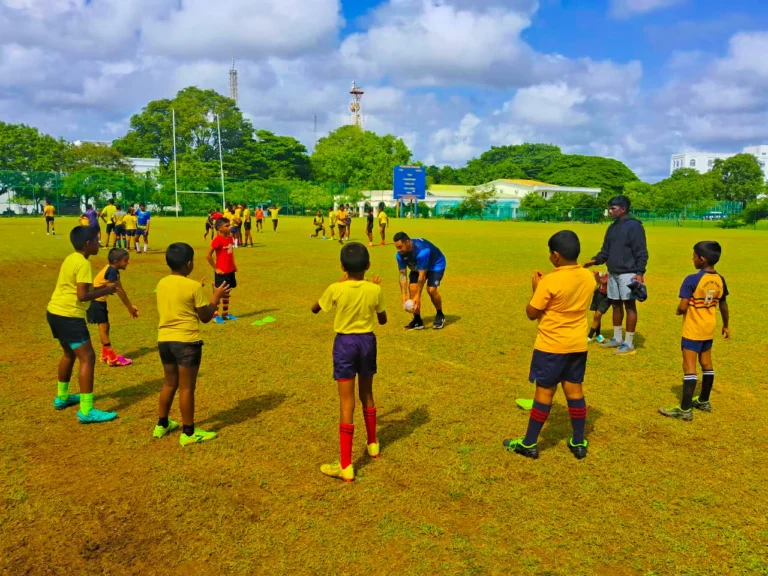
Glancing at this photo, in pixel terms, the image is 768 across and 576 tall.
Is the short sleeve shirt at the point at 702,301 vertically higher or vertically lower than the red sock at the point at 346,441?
higher

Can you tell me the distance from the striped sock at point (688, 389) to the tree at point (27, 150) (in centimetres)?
7848

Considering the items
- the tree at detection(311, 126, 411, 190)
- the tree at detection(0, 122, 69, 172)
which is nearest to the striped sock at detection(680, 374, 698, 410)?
the tree at detection(311, 126, 411, 190)

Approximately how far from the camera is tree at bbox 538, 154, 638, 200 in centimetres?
9300

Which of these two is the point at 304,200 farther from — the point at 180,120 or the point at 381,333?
the point at 381,333

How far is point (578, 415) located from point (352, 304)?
7.05ft

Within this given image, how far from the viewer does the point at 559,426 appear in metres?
5.48

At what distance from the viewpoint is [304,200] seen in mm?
67812

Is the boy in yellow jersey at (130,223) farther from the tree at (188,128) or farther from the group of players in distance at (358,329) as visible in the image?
the tree at (188,128)

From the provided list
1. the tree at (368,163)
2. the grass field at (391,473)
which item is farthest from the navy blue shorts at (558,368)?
the tree at (368,163)

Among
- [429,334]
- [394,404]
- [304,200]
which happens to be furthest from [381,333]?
[304,200]

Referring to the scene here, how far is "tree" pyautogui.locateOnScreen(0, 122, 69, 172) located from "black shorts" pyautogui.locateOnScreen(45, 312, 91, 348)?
75.1 metres

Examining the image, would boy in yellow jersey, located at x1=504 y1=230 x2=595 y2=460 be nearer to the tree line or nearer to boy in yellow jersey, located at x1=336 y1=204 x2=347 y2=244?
boy in yellow jersey, located at x1=336 y1=204 x2=347 y2=244

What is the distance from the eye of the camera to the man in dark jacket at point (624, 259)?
25.7ft

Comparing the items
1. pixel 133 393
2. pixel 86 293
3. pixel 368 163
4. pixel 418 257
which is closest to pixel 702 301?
pixel 418 257
